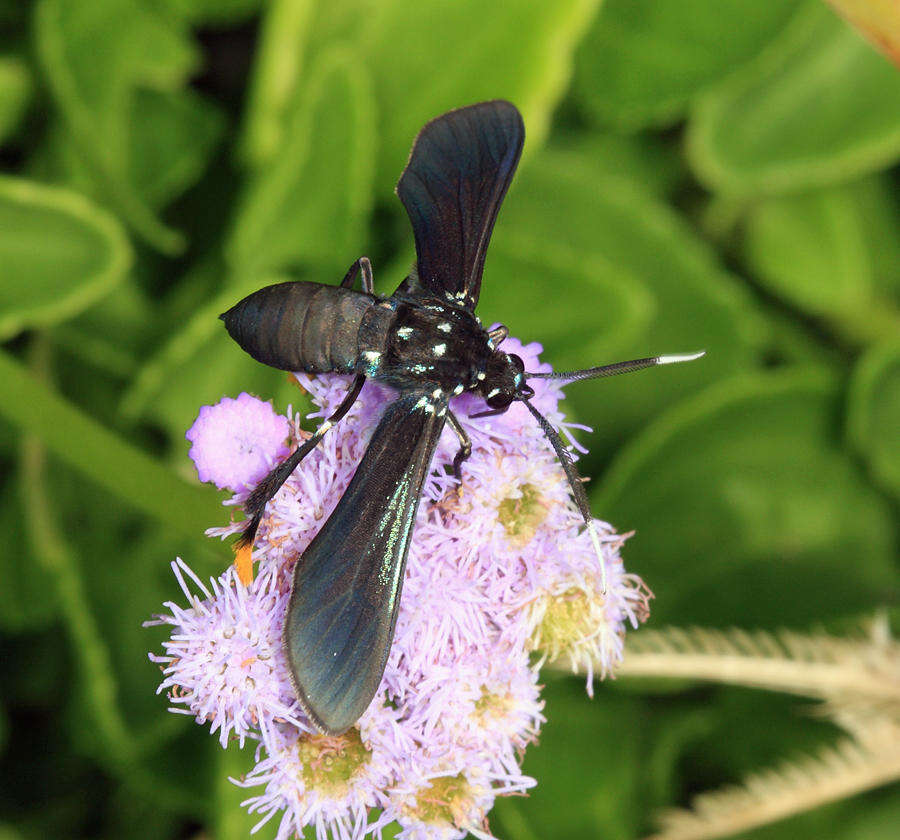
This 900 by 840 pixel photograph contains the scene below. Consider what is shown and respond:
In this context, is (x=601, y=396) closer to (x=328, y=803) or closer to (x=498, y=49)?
(x=498, y=49)

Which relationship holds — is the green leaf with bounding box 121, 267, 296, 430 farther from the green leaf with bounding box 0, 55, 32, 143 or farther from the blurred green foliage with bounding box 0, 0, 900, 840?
the green leaf with bounding box 0, 55, 32, 143

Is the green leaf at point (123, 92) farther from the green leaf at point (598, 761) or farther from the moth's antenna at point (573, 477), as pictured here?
the green leaf at point (598, 761)

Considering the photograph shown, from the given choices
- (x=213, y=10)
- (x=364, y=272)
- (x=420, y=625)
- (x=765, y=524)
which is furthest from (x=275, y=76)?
(x=765, y=524)

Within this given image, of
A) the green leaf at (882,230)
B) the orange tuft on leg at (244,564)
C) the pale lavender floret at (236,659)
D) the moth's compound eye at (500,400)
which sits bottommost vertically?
the pale lavender floret at (236,659)

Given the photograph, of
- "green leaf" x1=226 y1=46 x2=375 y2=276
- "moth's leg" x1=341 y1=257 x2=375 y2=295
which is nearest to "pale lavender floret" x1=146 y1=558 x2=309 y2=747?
"moth's leg" x1=341 y1=257 x2=375 y2=295

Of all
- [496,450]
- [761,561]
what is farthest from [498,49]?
[761,561]

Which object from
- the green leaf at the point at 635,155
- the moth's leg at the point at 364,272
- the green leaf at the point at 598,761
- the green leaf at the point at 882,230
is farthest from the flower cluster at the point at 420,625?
the green leaf at the point at 882,230
